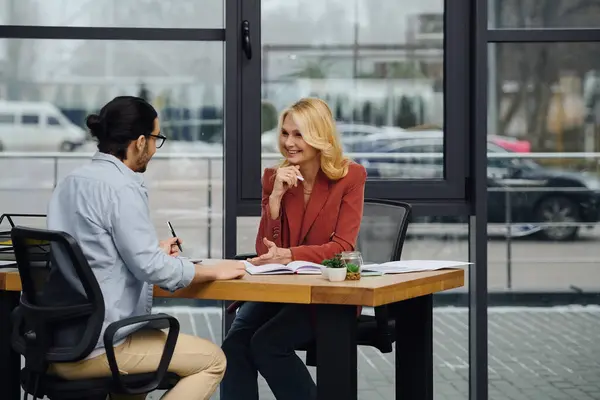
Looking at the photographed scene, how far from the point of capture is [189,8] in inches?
207

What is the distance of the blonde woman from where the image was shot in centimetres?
412

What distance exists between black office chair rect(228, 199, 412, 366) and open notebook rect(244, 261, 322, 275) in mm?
498

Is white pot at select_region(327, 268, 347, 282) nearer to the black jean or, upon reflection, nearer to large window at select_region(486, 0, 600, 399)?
the black jean

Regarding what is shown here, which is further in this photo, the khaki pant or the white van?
the white van

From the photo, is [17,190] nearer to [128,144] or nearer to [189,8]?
[189,8]

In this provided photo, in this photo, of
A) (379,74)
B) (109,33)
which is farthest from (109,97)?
(379,74)

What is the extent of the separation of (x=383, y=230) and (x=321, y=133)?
0.50 m

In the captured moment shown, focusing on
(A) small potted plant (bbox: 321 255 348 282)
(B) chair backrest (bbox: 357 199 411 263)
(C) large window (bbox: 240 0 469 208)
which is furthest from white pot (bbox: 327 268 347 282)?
(C) large window (bbox: 240 0 469 208)

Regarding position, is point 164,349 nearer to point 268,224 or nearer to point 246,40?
point 268,224

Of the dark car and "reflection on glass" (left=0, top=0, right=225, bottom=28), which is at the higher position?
"reflection on glass" (left=0, top=0, right=225, bottom=28)

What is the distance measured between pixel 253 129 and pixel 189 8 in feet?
2.08

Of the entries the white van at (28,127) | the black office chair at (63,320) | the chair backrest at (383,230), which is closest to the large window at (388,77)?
the chair backrest at (383,230)

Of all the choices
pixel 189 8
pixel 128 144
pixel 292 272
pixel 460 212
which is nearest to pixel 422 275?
pixel 292 272

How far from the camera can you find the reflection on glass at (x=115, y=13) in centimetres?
522
